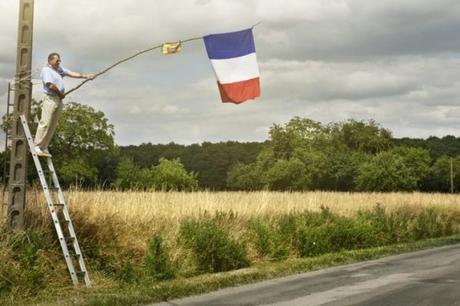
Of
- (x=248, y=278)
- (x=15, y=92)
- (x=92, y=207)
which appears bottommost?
(x=248, y=278)

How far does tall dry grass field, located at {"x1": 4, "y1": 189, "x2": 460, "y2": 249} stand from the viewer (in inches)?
498

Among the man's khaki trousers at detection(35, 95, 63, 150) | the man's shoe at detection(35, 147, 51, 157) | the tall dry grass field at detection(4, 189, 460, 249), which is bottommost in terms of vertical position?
the tall dry grass field at detection(4, 189, 460, 249)

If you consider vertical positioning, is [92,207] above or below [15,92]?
below

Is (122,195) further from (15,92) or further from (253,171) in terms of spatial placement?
(253,171)

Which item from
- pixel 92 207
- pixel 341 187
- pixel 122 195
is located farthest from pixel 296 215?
pixel 341 187

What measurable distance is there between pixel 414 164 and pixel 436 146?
125 ft

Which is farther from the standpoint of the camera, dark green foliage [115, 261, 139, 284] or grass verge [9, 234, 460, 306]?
dark green foliage [115, 261, 139, 284]

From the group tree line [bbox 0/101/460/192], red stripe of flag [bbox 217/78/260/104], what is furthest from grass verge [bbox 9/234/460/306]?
tree line [bbox 0/101/460/192]

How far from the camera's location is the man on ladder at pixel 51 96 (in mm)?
10750

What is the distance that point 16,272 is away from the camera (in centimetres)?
1000

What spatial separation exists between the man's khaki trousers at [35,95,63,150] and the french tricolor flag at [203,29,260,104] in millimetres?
2892

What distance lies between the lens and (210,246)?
46.4 feet

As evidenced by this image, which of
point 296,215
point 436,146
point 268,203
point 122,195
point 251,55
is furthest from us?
point 436,146

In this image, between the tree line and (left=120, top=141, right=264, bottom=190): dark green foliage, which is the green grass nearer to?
the tree line
